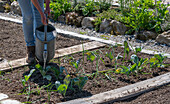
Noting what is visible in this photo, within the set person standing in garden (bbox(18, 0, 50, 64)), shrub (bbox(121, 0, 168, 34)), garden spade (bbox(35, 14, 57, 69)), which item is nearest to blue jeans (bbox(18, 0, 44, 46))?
person standing in garden (bbox(18, 0, 50, 64))

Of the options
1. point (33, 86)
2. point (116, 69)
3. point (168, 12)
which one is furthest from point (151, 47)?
point (33, 86)

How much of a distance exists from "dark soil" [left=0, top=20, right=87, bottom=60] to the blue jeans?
0.49 metres

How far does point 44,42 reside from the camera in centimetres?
323

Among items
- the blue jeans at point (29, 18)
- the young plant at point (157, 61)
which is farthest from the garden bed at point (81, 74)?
the blue jeans at point (29, 18)

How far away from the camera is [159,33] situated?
16.3ft

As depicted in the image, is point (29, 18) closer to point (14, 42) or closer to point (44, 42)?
point (44, 42)

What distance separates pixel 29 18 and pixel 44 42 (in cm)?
43

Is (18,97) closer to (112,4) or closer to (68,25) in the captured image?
(68,25)

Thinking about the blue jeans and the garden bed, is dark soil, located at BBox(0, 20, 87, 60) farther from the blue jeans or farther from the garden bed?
the garden bed

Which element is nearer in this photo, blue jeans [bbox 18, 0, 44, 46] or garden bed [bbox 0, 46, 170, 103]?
garden bed [bbox 0, 46, 170, 103]

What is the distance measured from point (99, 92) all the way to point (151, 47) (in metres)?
2.06

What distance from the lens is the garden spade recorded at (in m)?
3.20

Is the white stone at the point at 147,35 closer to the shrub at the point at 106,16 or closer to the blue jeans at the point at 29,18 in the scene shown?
the shrub at the point at 106,16

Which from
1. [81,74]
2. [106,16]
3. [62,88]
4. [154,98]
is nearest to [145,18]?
[106,16]
